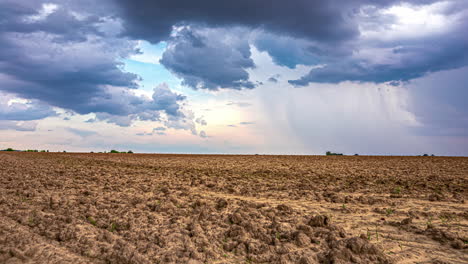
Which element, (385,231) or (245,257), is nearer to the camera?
(245,257)

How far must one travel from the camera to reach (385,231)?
24.6 ft

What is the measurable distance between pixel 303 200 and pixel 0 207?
946cm

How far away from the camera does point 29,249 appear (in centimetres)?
604

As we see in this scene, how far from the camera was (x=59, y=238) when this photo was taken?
22.3ft

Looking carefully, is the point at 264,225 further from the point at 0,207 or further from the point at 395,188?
the point at 395,188

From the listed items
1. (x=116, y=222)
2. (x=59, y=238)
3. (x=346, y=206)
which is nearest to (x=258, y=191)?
(x=346, y=206)

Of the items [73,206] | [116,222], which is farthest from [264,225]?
[73,206]

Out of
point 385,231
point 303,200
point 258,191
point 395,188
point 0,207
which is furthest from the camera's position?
point 395,188

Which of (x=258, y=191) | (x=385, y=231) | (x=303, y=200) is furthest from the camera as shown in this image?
(x=258, y=191)

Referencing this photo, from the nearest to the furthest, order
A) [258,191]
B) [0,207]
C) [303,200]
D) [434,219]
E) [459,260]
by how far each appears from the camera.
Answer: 1. [459,260]
2. [434,219]
3. [0,207]
4. [303,200]
5. [258,191]

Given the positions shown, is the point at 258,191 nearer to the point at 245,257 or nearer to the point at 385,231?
the point at 385,231

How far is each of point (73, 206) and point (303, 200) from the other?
7.38 meters

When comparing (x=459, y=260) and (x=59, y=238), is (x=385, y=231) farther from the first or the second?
(x=59, y=238)

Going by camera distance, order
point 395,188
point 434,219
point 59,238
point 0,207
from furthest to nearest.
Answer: point 395,188 < point 0,207 < point 434,219 < point 59,238
